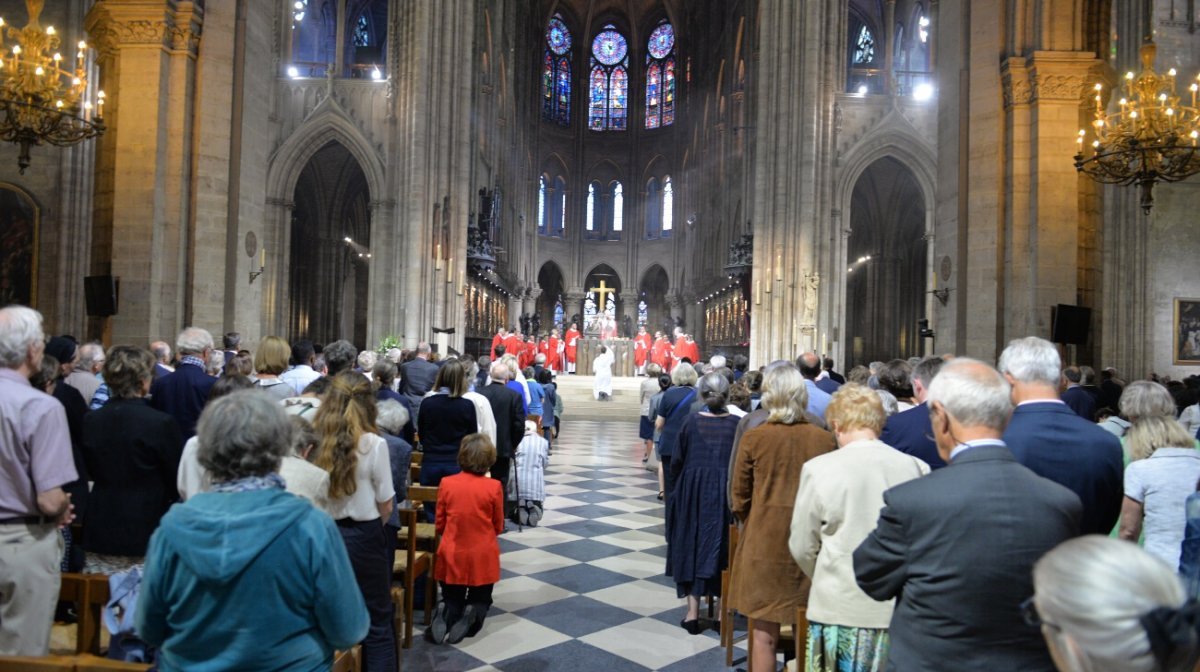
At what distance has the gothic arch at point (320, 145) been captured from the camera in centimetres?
2342

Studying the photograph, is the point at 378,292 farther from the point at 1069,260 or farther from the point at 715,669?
the point at 715,669

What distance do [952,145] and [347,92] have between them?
17996mm

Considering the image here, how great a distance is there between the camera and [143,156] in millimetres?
9930

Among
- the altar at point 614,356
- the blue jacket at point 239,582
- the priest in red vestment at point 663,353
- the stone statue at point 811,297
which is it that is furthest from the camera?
the altar at point 614,356

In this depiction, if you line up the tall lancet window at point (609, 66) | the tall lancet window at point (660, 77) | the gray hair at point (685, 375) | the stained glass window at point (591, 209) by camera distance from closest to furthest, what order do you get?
the gray hair at point (685, 375) → the tall lancet window at point (660, 77) → the stained glass window at point (591, 209) → the tall lancet window at point (609, 66)

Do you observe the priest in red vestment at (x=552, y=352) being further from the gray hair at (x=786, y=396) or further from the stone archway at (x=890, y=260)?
the gray hair at (x=786, y=396)

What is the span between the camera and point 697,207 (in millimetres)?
39906

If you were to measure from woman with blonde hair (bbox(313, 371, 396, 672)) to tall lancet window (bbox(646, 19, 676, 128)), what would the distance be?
46.5 m

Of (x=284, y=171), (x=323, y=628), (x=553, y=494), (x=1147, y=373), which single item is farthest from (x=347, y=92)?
(x=323, y=628)

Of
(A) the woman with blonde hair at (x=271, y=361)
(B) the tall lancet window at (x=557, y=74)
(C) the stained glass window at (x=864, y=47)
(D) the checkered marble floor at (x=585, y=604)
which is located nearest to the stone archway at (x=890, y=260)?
(C) the stained glass window at (x=864, y=47)

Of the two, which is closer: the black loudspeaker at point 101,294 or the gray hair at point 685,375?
the gray hair at point 685,375

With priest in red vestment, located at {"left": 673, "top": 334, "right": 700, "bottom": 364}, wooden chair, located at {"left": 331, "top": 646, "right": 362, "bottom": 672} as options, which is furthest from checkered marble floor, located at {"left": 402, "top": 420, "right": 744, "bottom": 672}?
priest in red vestment, located at {"left": 673, "top": 334, "right": 700, "bottom": 364}

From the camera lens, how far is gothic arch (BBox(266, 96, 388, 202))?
23.4 metres

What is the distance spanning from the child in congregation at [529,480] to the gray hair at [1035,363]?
232 inches
